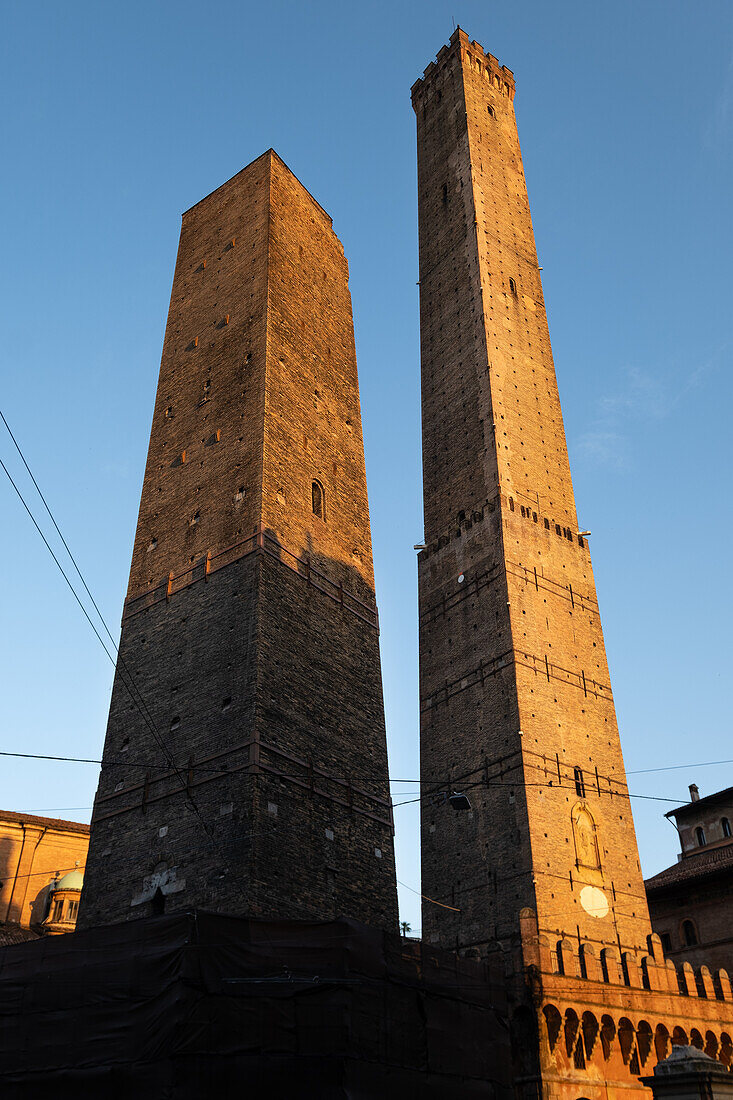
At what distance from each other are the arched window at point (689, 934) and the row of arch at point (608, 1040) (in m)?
8.95

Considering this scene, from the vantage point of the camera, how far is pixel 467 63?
4106 centimetres

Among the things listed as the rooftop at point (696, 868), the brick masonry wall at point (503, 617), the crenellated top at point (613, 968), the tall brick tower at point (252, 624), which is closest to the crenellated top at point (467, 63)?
the brick masonry wall at point (503, 617)

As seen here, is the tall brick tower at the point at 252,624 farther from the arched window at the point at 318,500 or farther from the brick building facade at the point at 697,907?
the brick building facade at the point at 697,907

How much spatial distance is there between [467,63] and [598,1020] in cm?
3660

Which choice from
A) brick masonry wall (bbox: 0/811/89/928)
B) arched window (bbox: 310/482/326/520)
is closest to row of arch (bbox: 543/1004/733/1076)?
arched window (bbox: 310/482/326/520)

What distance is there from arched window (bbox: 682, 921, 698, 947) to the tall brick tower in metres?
14.9

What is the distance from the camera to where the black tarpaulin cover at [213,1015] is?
12.1m

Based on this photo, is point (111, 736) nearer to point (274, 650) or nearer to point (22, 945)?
point (274, 650)

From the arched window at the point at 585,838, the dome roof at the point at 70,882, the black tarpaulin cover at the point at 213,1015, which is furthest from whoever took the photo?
the dome roof at the point at 70,882

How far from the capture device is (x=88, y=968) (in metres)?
13.1

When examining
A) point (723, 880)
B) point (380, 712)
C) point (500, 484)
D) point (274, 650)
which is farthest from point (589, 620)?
point (274, 650)

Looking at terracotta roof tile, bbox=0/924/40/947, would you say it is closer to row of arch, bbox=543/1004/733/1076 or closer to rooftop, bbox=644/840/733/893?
row of arch, bbox=543/1004/733/1076

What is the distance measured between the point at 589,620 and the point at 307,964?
16995mm

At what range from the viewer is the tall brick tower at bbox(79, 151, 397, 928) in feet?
52.8
